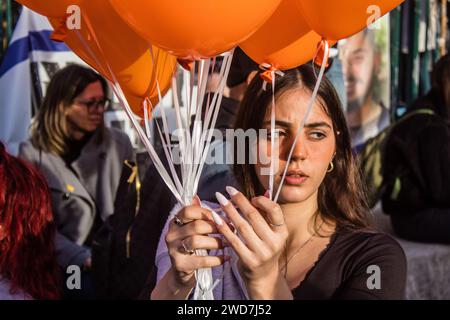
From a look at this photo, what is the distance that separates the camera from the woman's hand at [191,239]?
1.23m

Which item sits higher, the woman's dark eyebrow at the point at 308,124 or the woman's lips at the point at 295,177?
the woman's dark eyebrow at the point at 308,124

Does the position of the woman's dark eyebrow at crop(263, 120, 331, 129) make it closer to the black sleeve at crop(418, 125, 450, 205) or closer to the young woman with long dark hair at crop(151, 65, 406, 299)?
the young woman with long dark hair at crop(151, 65, 406, 299)

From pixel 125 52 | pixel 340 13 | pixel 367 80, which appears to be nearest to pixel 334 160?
pixel 340 13

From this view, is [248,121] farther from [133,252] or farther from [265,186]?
[133,252]

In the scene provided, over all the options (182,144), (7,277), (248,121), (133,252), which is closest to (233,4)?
(182,144)

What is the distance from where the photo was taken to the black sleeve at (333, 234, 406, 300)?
4.63 feet

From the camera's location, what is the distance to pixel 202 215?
124 cm

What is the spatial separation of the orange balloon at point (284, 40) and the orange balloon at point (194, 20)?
7.5 inches

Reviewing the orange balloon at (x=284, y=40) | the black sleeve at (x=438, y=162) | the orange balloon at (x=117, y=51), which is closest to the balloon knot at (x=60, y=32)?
the orange balloon at (x=117, y=51)

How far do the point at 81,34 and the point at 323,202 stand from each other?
0.70m

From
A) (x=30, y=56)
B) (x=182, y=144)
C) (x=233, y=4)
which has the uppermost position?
(x=30, y=56)

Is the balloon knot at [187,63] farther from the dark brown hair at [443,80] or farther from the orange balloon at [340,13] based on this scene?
the dark brown hair at [443,80]

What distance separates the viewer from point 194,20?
1.20 meters

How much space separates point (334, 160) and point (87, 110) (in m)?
1.67
